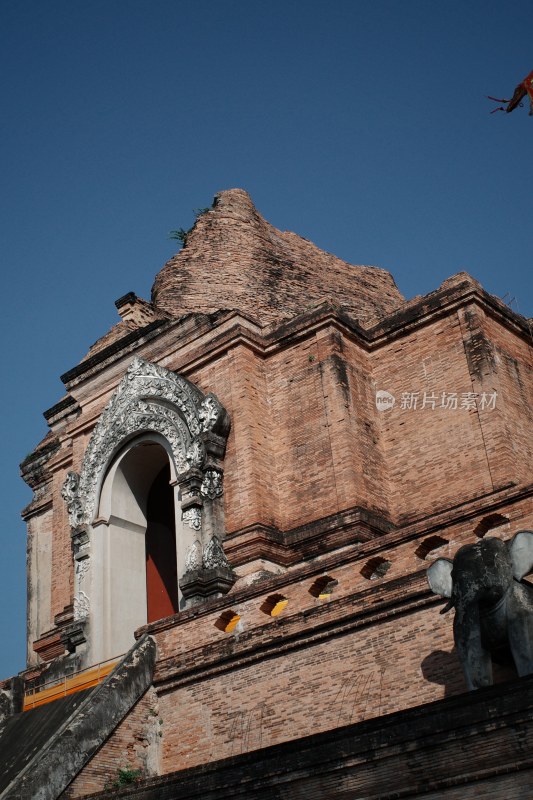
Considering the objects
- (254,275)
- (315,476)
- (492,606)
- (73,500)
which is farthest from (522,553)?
(254,275)

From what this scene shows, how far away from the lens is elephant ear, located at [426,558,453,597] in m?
9.38

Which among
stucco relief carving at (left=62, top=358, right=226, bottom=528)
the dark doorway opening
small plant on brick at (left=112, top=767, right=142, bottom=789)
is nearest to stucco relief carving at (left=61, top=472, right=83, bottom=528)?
stucco relief carving at (left=62, top=358, right=226, bottom=528)

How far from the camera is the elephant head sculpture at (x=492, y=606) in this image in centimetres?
866

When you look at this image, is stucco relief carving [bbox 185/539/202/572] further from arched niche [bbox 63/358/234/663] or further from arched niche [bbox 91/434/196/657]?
arched niche [bbox 91/434/196/657]

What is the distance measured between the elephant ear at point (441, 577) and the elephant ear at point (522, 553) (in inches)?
24.9

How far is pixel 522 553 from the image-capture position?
9.00 metres

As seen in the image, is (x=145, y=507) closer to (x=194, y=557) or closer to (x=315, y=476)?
(x=194, y=557)

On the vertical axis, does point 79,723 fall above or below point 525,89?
below

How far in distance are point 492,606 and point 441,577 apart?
0.69m

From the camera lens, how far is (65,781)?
11062 millimetres

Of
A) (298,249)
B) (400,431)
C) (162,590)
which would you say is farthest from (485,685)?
(298,249)

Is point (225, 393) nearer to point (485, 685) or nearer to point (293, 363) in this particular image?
point (293, 363)

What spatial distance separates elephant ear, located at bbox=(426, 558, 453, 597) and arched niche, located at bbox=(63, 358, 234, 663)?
559cm

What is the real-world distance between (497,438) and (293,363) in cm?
356
